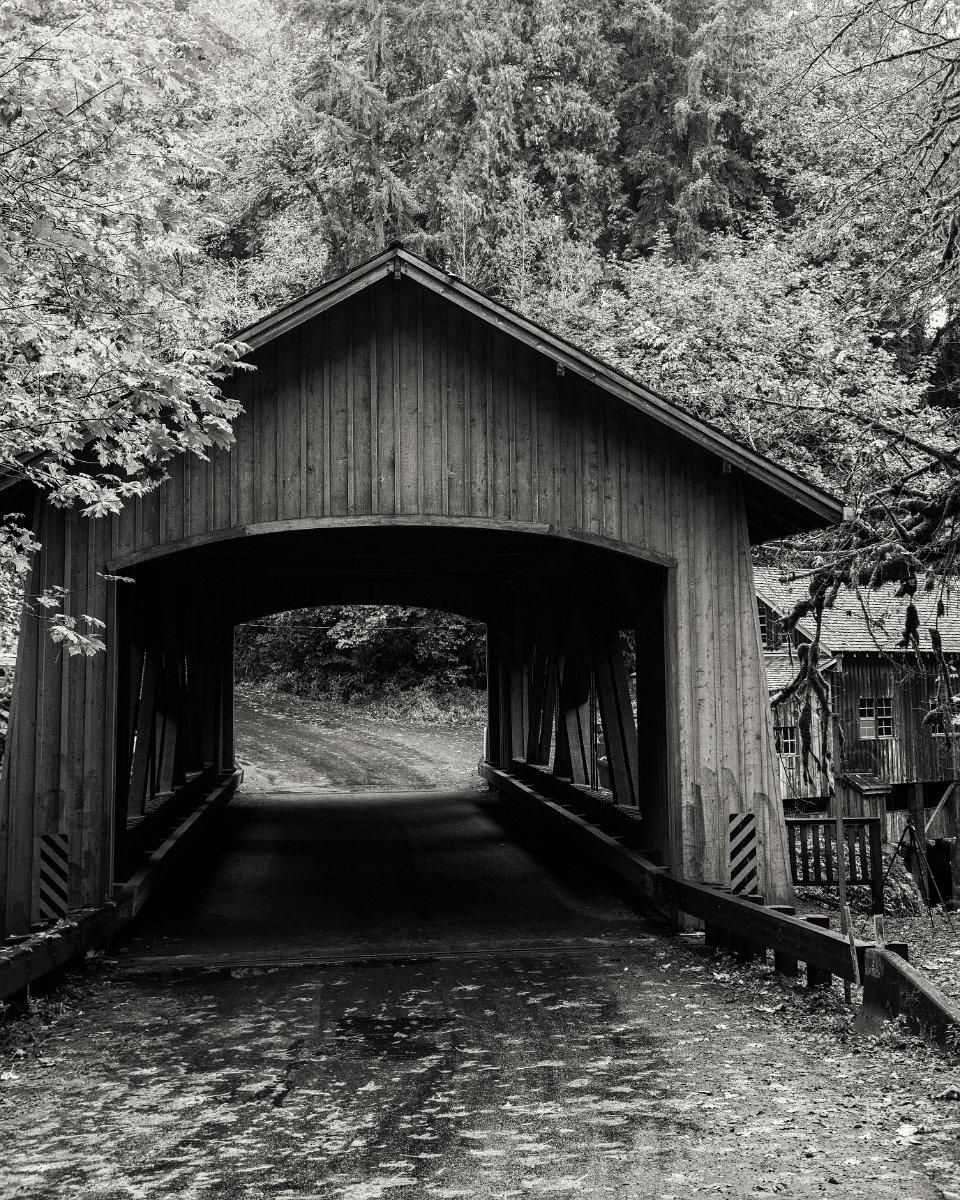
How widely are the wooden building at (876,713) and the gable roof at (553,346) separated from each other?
495 inches

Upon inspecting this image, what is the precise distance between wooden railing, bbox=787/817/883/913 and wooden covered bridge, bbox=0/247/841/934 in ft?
17.0

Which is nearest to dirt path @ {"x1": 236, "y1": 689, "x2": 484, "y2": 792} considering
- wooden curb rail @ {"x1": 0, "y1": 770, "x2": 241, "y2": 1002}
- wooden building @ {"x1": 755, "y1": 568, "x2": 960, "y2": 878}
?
wooden building @ {"x1": 755, "y1": 568, "x2": 960, "y2": 878}

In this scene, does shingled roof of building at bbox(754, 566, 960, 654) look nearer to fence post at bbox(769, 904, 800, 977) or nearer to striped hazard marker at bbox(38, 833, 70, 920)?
fence post at bbox(769, 904, 800, 977)

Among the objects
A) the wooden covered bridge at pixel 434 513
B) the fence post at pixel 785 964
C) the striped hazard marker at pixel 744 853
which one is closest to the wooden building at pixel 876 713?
the wooden covered bridge at pixel 434 513

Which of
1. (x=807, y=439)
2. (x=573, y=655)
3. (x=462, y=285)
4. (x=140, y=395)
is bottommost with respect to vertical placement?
(x=573, y=655)

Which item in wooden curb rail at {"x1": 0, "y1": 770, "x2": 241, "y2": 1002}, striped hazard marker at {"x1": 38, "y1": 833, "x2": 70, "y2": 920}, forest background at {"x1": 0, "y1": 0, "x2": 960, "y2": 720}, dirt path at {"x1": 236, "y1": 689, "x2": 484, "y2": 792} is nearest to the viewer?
wooden curb rail at {"x1": 0, "y1": 770, "x2": 241, "y2": 1002}

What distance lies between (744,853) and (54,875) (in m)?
5.36

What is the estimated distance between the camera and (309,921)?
405 inches

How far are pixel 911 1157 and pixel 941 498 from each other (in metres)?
6.75

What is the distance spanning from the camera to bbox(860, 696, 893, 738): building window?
79.7 ft

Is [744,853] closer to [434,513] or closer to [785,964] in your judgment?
[785,964]

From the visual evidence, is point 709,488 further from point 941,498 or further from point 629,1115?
point 629,1115

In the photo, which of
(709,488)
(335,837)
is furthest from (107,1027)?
(335,837)

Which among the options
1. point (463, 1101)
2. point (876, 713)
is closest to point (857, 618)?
point (876, 713)
